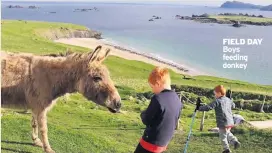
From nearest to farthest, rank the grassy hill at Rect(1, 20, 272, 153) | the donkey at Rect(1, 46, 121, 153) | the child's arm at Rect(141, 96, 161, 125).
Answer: the child's arm at Rect(141, 96, 161, 125) → the donkey at Rect(1, 46, 121, 153) → the grassy hill at Rect(1, 20, 272, 153)

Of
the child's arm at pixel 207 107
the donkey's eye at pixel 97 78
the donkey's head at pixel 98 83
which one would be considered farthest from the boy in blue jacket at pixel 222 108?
the donkey's eye at pixel 97 78

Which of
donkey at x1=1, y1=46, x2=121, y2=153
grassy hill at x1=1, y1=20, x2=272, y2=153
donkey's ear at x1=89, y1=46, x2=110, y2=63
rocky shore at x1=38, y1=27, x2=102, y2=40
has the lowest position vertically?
rocky shore at x1=38, y1=27, x2=102, y2=40

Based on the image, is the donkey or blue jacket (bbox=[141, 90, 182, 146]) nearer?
blue jacket (bbox=[141, 90, 182, 146])

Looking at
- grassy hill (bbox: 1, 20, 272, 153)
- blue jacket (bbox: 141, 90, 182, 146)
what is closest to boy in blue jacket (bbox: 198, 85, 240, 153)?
grassy hill (bbox: 1, 20, 272, 153)

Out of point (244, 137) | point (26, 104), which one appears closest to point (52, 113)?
point (244, 137)

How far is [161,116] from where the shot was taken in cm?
629

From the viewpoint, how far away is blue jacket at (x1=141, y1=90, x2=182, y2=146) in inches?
245

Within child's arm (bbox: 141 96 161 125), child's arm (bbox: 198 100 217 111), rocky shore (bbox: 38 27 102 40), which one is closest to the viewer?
child's arm (bbox: 141 96 161 125)

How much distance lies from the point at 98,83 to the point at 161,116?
224 cm

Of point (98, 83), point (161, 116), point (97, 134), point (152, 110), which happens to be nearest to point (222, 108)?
point (98, 83)

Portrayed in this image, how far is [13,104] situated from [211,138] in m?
10.8

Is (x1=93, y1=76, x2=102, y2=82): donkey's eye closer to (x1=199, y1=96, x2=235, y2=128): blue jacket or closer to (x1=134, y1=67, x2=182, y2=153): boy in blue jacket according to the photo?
(x1=134, y1=67, x2=182, y2=153): boy in blue jacket

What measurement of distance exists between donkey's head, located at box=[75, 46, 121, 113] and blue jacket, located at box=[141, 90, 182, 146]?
5.36 feet

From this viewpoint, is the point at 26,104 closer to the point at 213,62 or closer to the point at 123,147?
the point at 123,147
